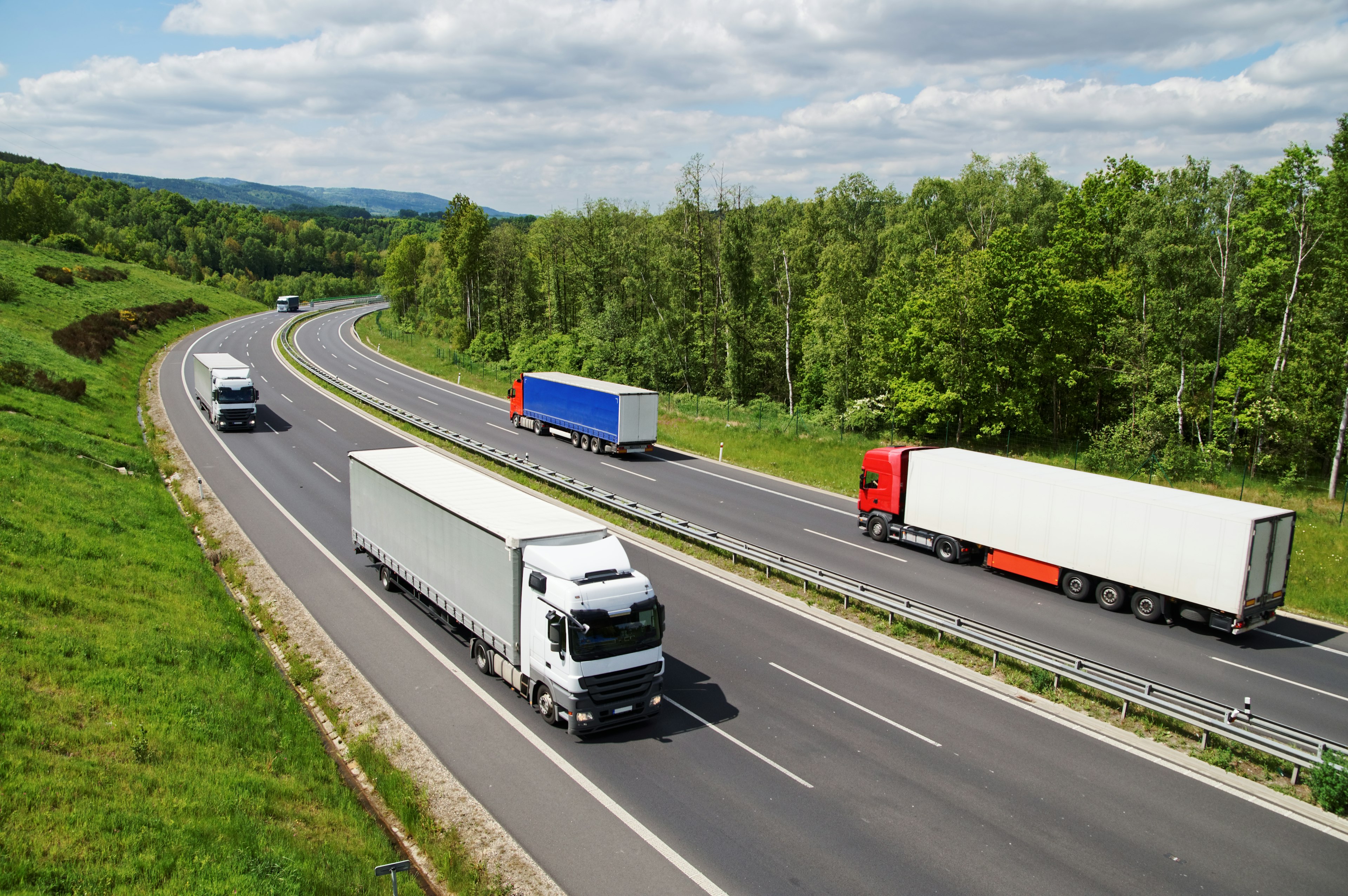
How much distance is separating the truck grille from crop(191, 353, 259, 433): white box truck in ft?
108

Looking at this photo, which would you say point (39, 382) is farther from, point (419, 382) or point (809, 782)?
point (809, 782)

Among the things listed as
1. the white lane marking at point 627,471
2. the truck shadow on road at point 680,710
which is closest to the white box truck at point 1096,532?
the white lane marking at point 627,471

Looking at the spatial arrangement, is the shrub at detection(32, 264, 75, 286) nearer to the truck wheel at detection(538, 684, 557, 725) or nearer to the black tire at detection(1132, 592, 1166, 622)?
the truck wheel at detection(538, 684, 557, 725)

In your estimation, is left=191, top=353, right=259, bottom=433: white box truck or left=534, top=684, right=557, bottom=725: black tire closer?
left=534, top=684, right=557, bottom=725: black tire

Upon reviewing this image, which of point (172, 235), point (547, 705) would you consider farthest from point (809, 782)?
point (172, 235)

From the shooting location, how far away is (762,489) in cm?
3200

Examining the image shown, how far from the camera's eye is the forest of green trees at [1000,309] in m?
35.8

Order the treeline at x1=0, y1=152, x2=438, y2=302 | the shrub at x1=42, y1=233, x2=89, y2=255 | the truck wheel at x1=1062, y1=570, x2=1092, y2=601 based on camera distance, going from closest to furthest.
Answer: the truck wheel at x1=1062, y1=570, x2=1092, y2=601 < the shrub at x1=42, y1=233, x2=89, y2=255 < the treeline at x1=0, y1=152, x2=438, y2=302

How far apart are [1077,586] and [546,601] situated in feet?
49.6

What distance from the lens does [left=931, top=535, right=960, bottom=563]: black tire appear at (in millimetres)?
23328

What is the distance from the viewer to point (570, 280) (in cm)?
7312

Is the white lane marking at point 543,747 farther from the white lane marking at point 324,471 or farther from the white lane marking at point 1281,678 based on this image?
the white lane marking at point 1281,678

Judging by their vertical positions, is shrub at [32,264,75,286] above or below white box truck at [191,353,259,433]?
above

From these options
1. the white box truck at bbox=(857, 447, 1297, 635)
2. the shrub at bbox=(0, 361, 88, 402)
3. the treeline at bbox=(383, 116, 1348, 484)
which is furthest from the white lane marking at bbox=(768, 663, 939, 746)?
the shrub at bbox=(0, 361, 88, 402)
